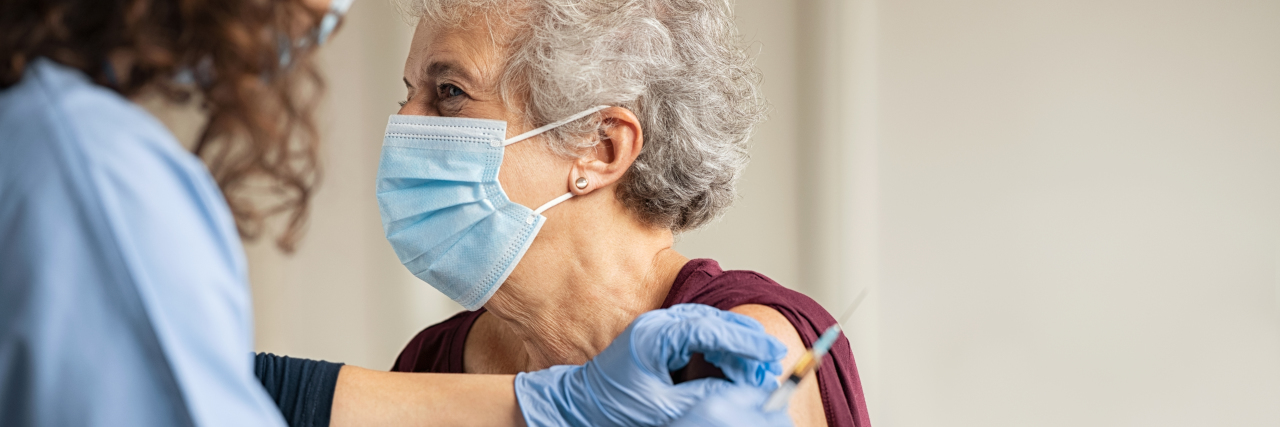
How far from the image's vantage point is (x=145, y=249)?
1.80 feet

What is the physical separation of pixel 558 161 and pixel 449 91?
0.69 ft

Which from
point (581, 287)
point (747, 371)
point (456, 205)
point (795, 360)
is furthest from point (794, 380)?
point (456, 205)

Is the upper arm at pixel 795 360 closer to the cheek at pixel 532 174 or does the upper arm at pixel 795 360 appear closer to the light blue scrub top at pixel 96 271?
the cheek at pixel 532 174

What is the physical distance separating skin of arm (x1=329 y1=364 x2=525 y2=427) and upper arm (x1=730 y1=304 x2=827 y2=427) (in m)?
0.33

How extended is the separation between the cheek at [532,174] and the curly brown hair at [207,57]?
0.57 meters

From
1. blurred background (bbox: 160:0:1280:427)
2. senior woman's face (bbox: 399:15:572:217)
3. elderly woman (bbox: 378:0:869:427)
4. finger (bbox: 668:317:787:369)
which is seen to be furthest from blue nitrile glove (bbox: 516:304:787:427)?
blurred background (bbox: 160:0:1280:427)

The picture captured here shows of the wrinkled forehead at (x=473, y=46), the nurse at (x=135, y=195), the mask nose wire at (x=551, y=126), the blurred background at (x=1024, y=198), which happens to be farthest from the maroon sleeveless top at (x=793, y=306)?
the blurred background at (x=1024, y=198)

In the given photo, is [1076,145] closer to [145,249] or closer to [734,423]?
[734,423]

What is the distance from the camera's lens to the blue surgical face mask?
124 centimetres

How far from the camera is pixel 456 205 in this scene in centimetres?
125

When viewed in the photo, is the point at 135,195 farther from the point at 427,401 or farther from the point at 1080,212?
the point at 1080,212

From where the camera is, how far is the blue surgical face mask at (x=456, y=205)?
1.24m

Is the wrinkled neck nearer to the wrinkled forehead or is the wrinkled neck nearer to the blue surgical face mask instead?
the blue surgical face mask

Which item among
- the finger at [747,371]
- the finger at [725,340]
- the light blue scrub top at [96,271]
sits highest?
the light blue scrub top at [96,271]
